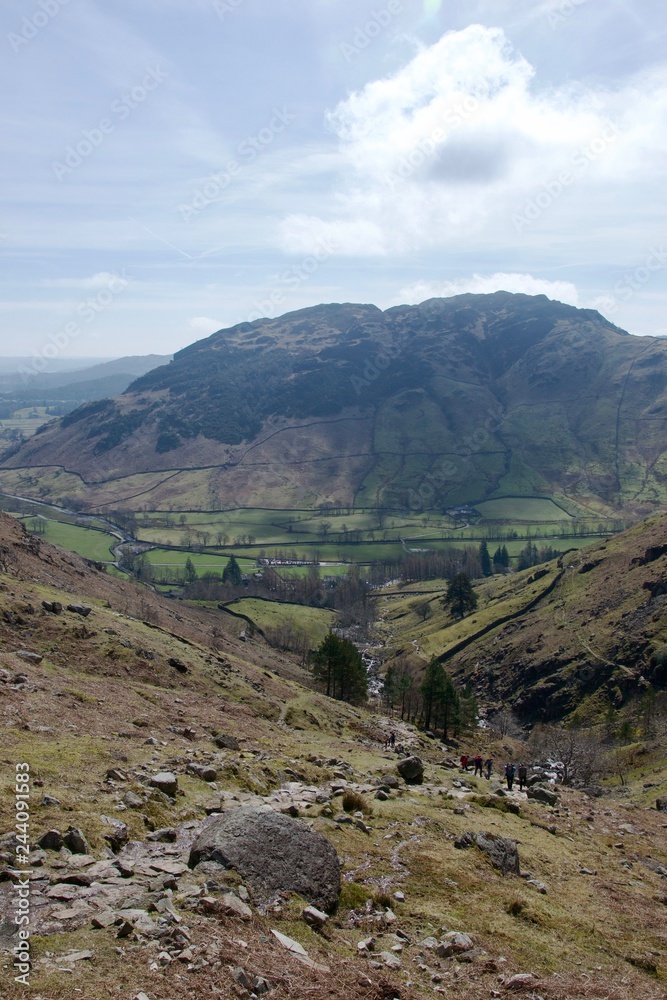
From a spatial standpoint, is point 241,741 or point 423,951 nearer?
point 423,951

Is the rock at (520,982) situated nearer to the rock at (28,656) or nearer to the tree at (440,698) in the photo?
the rock at (28,656)

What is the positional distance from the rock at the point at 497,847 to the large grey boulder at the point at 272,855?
323 inches

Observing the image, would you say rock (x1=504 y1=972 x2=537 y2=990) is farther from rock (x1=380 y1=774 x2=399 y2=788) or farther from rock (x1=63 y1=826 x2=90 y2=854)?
rock (x1=380 y1=774 x2=399 y2=788)

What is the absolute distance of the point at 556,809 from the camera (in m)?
36.2

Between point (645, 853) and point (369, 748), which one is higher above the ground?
point (645, 853)

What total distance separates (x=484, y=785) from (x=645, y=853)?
11941mm

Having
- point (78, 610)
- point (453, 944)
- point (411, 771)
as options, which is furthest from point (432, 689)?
point (453, 944)

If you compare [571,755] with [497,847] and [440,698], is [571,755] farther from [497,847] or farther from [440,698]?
[497,847]

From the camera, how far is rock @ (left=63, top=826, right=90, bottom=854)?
1717cm

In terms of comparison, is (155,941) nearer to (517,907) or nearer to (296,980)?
(296,980)

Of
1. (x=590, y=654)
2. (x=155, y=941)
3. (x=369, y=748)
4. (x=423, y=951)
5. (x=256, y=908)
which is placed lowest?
(x=590, y=654)

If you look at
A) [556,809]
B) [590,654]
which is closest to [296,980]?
[556,809]

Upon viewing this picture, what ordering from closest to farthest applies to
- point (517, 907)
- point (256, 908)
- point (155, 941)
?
point (155, 941), point (256, 908), point (517, 907)

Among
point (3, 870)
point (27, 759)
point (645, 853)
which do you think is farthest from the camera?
point (645, 853)
